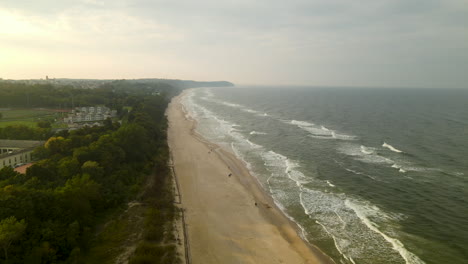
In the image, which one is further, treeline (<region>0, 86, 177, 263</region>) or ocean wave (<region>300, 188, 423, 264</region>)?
ocean wave (<region>300, 188, 423, 264</region>)

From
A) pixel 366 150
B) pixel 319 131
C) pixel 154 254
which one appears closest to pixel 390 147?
pixel 366 150

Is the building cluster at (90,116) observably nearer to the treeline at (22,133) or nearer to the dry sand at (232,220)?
the treeline at (22,133)

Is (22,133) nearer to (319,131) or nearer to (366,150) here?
(366,150)

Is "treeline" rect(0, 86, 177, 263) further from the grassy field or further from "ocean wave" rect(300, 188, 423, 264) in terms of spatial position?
the grassy field

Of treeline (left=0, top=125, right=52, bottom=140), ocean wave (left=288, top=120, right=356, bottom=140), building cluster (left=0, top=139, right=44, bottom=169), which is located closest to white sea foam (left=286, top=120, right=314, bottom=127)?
ocean wave (left=288, top=120, right=356, bottom=140)

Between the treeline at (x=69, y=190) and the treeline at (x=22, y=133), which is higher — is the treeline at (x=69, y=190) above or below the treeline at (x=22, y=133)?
below

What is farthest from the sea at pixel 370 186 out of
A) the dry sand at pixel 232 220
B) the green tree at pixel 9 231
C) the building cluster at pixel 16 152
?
the building cluster at pixel 16 152

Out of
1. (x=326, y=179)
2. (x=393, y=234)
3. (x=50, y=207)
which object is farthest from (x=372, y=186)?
(x=50, y=207)

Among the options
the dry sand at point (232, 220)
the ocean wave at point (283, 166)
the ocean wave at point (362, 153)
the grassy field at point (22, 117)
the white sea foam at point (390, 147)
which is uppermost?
the grassy field at point (22, 117)
